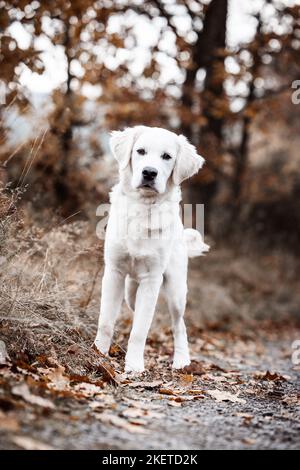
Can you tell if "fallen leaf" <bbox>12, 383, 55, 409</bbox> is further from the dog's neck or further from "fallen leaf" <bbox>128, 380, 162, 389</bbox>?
the dog's neck

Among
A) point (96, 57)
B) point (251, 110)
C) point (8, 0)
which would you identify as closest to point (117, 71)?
point (96, 57)

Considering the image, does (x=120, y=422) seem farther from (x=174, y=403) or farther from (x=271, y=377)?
(x=271, y=377)

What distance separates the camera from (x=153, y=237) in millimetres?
4133

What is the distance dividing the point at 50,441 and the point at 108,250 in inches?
77.0

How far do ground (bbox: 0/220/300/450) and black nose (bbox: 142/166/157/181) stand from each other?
911 mm

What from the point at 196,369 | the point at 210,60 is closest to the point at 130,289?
the point at 196,369

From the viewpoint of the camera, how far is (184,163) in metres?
4.31

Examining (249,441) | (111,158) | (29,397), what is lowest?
(249,441)

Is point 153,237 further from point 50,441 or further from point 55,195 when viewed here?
point 55,195

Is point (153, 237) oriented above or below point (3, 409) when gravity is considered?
above

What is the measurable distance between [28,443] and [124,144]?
2.53m

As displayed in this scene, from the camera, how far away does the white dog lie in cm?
409

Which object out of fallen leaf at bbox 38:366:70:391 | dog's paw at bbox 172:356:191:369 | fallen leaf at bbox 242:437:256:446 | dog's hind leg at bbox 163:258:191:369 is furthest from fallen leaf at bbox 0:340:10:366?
dog's paw at bbox 172:356:191:369

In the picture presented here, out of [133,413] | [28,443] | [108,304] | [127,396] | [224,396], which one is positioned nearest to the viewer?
[28,443]
